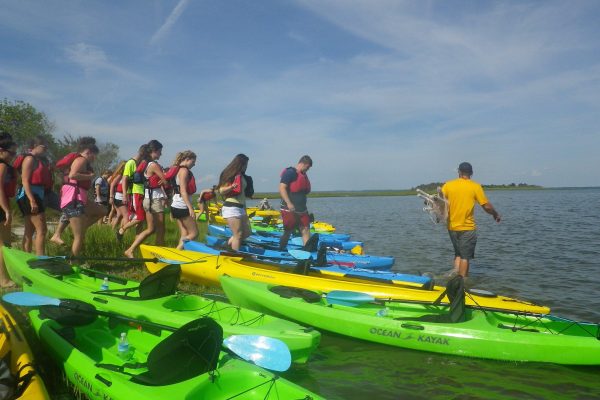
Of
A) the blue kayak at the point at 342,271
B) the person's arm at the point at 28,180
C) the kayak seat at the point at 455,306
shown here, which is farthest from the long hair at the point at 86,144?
the kayak seat at the point at 455,306

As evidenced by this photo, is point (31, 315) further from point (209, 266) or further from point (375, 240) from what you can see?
point (375, 240)

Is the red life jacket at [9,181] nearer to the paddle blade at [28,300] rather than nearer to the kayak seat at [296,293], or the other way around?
the paddle blade at [28,300]

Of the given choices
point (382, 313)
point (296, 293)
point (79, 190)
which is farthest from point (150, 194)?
point (382, 313)

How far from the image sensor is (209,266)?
6105mm

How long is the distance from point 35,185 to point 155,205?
1710mm

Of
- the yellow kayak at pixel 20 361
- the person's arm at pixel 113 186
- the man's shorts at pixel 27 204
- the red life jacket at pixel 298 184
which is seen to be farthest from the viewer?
the person's arm at pixel 113 186

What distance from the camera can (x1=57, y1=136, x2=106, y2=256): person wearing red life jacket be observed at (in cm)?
556

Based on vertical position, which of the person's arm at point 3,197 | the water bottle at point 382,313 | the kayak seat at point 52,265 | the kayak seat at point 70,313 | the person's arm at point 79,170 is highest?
the person's arm at point 79,170

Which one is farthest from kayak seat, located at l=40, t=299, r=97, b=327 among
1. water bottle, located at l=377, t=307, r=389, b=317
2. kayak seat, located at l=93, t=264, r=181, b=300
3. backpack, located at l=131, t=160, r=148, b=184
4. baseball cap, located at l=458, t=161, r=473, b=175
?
baseball cap, located at l=458, t=161, r=473, b=175

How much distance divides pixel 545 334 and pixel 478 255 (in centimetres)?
774

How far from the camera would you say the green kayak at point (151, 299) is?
3.60m

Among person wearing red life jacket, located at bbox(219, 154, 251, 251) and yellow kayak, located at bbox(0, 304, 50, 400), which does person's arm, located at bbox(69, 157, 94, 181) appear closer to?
person wearing red life jacket, located at bbox(219, 154, 251, 251)

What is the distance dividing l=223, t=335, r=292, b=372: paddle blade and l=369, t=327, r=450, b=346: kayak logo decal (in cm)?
157

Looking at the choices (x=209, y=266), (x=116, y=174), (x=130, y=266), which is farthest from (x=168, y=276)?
(x=116, y=174)
